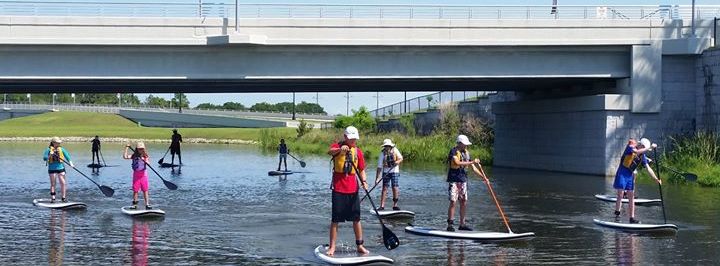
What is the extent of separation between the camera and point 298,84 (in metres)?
36.9

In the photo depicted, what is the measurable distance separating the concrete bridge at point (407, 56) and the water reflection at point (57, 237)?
12063mm

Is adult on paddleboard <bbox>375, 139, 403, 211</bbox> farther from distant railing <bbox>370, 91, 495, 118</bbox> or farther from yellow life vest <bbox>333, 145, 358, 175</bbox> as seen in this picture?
distant railing <bbox>370, 91, 495, 118</bbox>

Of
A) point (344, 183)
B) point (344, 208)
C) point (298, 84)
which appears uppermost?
point (298, 84)

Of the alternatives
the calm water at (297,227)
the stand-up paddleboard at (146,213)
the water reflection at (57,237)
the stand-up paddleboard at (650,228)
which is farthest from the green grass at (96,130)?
the stand-up paddleboard at (650,228)

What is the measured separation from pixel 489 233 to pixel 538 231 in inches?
69.2

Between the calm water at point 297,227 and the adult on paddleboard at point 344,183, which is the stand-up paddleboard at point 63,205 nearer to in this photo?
the calm water at point 297,227

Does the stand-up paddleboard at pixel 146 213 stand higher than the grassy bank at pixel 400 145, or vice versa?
the grassy bank at pixel 400 145

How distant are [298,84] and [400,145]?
17.0 m

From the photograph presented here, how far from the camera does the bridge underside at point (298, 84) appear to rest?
112 ft

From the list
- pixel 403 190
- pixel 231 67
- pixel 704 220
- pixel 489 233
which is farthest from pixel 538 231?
pixel 231 67

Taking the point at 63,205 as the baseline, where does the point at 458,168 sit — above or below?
above

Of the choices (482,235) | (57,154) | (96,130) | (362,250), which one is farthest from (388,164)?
(96,130)

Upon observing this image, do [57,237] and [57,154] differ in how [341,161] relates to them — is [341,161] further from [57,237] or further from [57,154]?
[57,154]

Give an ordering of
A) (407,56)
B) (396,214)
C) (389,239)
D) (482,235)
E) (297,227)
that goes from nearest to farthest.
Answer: (389,239) → (482,235) → (297,227) → (396,214) → (407,56)
